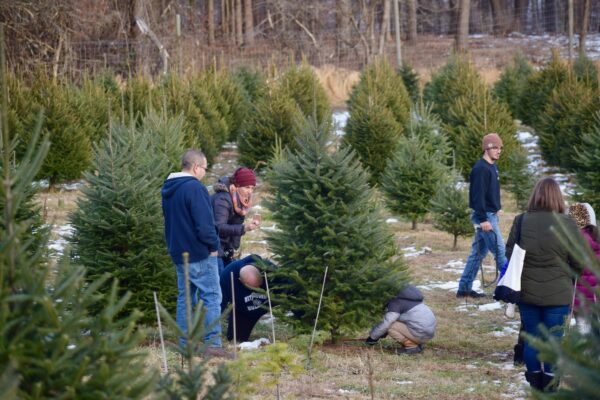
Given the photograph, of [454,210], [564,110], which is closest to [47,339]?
[454,210]

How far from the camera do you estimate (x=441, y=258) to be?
487 inches

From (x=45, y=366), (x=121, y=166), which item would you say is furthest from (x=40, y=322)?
(x=121, y=166)

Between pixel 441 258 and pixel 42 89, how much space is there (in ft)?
30.4

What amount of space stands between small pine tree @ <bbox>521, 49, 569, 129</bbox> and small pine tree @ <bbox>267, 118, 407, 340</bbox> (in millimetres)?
16224

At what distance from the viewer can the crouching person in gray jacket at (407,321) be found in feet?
25.0

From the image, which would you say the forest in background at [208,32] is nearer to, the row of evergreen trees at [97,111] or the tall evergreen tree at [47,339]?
the row of evergreen trees at [97,111]

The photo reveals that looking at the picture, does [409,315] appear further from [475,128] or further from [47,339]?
[475,128]

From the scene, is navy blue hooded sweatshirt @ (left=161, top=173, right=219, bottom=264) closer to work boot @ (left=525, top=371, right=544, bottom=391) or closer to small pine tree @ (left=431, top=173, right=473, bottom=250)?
work boot @ (left=525, top=371, right=544, bottom=391)

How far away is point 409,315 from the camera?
25.0 ft

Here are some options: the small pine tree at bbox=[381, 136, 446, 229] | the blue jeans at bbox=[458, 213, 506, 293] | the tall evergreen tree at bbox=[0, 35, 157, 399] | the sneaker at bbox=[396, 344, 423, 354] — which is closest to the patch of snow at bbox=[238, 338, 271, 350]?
the sneaker at bbox=[396, 344, 423, 354]

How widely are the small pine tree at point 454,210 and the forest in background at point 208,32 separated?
28.7 feet

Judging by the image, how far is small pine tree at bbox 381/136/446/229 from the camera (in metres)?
14.3

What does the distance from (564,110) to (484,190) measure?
10981 millimetres

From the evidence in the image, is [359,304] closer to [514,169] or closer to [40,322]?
[40,322]
